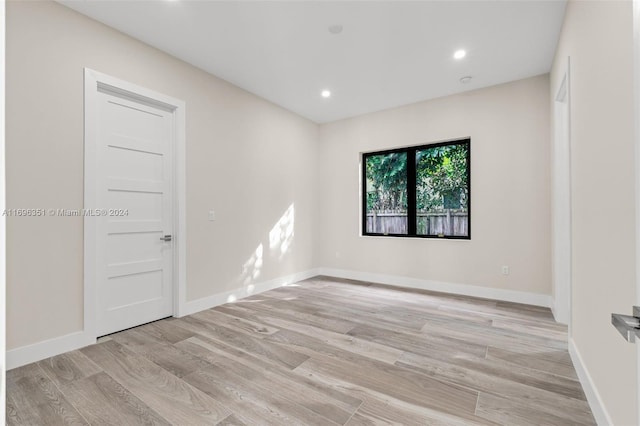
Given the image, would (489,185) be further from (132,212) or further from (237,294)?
(132,212)

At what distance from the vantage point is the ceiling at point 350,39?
2.48 metres

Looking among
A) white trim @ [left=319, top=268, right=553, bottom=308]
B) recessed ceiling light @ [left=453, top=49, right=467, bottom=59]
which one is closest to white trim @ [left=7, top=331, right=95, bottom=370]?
white trim @ [left=319, top=268, right=553, bottom=308]

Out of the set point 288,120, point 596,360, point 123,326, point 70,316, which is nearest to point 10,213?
point 70,316

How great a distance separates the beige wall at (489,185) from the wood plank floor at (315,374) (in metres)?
0.77

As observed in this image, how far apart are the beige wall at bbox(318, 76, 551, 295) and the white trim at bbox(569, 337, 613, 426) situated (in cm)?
170

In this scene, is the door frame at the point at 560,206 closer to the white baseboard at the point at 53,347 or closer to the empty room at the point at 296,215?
the empty room at the point at 296,215

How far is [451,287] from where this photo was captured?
4168mm

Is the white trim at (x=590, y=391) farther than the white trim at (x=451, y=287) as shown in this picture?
No

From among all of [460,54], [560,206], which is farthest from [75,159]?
[560,206]

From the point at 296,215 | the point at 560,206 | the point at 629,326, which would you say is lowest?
the point at 629,326

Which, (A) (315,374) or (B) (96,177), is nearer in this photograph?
(A) (315,374)

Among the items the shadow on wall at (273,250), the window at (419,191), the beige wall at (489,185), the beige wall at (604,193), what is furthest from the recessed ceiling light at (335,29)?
the shadow on wall at (273,250)

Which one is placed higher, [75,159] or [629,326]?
[75,159]

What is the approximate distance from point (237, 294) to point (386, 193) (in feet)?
9.30
